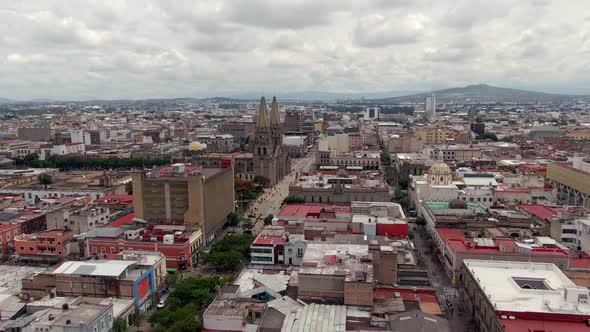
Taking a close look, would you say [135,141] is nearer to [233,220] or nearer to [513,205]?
[233,220]

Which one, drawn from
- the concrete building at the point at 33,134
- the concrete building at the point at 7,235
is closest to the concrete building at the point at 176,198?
the concrete building at the point at 7,235

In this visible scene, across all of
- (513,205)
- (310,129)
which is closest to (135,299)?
(513,205)

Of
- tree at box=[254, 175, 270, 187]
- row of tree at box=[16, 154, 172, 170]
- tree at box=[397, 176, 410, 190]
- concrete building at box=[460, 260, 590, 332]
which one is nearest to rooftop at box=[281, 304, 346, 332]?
concrete building at box=[460, 260, 590, 332]

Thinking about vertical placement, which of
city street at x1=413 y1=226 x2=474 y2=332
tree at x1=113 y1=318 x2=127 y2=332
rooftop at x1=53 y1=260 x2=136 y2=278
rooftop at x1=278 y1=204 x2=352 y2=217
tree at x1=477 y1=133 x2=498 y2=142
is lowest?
city street at x1=413 y1=226 x2=474 y2=332

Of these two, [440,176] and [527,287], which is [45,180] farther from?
[527,287]

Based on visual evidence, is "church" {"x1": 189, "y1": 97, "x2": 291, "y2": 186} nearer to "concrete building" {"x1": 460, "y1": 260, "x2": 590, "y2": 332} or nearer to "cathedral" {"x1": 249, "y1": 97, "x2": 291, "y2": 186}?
"cathedral" {"x1": 249, "y1": 97, "x2": 291, "y2": 186}

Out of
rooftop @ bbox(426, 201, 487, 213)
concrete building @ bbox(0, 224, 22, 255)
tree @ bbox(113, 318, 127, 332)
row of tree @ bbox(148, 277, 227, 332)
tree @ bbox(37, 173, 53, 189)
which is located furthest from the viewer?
tree @ bbox(37, 173, 53, 189)

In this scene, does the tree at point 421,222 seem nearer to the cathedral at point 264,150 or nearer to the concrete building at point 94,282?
the concrete building at point 94,282
